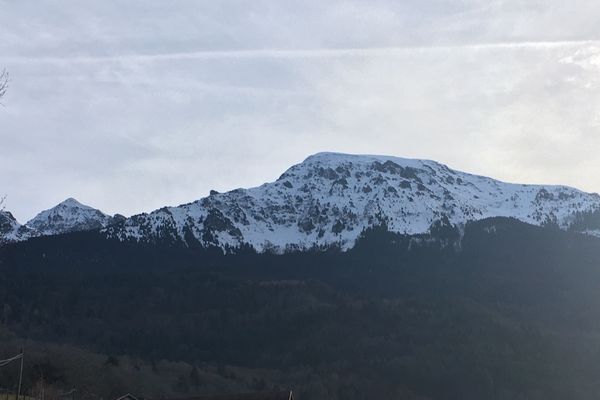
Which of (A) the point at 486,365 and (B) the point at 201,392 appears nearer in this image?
(B) the point at 201,392

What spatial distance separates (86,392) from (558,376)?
99.8 meters

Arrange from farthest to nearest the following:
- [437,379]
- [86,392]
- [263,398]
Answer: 1. [437,379]
2. [86,392]
3. [263,398]

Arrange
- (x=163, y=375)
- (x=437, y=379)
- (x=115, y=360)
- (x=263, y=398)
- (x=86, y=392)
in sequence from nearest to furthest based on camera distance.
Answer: (x=263, y=398), (x=86, y=392), (x=115, y=360), (x=163, y=375), (x=437, y=379)

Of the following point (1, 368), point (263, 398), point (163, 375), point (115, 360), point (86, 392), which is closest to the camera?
point (263, 398)

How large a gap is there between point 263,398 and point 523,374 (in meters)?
133

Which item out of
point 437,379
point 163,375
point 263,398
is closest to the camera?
point 263,398

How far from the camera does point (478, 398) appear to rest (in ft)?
606

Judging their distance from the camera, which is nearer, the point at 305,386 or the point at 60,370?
the point at 60,370

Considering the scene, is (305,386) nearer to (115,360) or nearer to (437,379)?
(437,379)

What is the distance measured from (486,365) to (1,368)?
107m

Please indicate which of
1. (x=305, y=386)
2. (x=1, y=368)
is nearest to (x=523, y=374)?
(x=305, y=386)

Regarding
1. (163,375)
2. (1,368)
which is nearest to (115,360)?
(163,375)

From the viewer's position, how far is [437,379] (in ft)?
631

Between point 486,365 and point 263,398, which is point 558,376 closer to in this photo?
point 486,365
